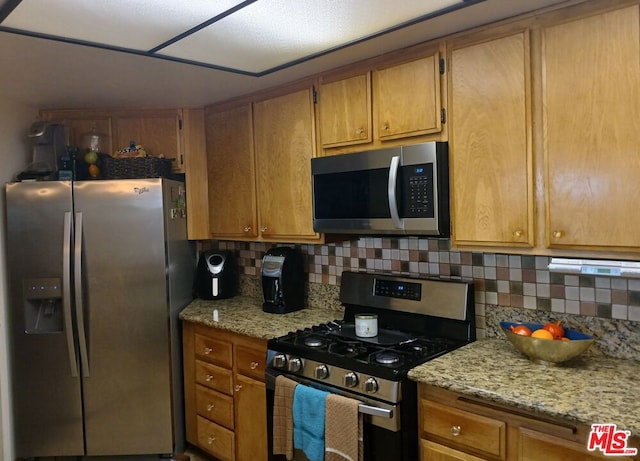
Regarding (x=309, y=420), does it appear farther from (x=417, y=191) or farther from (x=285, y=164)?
(x=285, y=164)

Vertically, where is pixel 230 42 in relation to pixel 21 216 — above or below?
above

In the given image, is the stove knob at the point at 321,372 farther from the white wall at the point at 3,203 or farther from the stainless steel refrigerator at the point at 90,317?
the white wall at the point at 3,203

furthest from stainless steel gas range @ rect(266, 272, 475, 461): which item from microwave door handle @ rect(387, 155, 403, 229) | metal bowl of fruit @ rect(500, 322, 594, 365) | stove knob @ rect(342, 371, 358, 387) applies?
microwave door handle @ rect(387, 155, 403, 229)

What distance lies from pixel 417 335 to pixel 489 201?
77cm

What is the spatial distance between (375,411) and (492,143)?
1.10m

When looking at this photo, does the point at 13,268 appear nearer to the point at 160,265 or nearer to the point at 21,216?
the point at 21,216

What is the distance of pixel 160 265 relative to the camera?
2.79 m

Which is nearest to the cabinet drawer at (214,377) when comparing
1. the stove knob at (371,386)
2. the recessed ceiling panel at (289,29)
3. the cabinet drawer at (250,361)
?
the cabinet drawer at (250,361)

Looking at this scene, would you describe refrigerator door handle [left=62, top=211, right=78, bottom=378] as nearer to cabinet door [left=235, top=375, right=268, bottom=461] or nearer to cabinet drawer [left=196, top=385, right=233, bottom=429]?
cabinet drawer [left=196, top=385, right=233, bottom=429]

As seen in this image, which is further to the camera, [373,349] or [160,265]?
[160,265]

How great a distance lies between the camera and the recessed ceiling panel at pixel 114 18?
157cm

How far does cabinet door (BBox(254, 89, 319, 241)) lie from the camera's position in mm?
2525

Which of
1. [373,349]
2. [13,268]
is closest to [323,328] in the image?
[373,349]

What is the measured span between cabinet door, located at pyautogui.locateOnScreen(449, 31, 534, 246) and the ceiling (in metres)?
0.15
